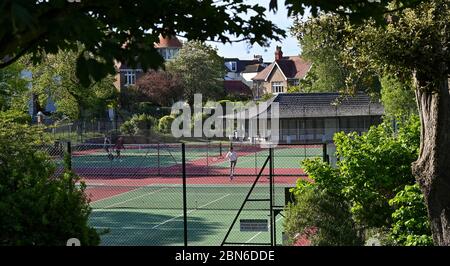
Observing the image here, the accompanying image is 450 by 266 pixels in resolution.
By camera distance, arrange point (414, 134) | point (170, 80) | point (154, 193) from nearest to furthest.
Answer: point (414, 134)
point (154, 193)
point (170, 80)

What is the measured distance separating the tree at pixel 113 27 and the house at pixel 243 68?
11358cm

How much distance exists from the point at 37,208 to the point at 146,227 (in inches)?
468

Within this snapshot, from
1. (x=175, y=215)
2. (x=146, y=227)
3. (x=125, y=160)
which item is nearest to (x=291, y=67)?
(x=125, y=160)

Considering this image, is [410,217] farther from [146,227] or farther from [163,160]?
[163,160]

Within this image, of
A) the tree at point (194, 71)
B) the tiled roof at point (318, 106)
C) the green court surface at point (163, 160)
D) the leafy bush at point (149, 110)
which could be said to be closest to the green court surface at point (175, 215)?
the green court surface at point (163, 160)

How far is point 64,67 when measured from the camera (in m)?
49.9

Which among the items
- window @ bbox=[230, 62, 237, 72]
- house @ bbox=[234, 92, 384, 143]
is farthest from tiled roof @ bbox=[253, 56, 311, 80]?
house @ bbox=[234, 92, 384, 143]

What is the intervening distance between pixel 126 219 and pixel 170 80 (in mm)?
51116

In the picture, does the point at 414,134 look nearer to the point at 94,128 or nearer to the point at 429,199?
the point at 429,199

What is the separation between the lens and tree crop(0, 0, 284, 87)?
3.46 m

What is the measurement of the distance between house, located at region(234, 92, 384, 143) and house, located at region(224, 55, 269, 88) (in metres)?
57.8

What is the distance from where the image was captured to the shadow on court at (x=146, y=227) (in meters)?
18.4

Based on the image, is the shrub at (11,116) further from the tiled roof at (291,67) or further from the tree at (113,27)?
the tiled roof at (291,67)
